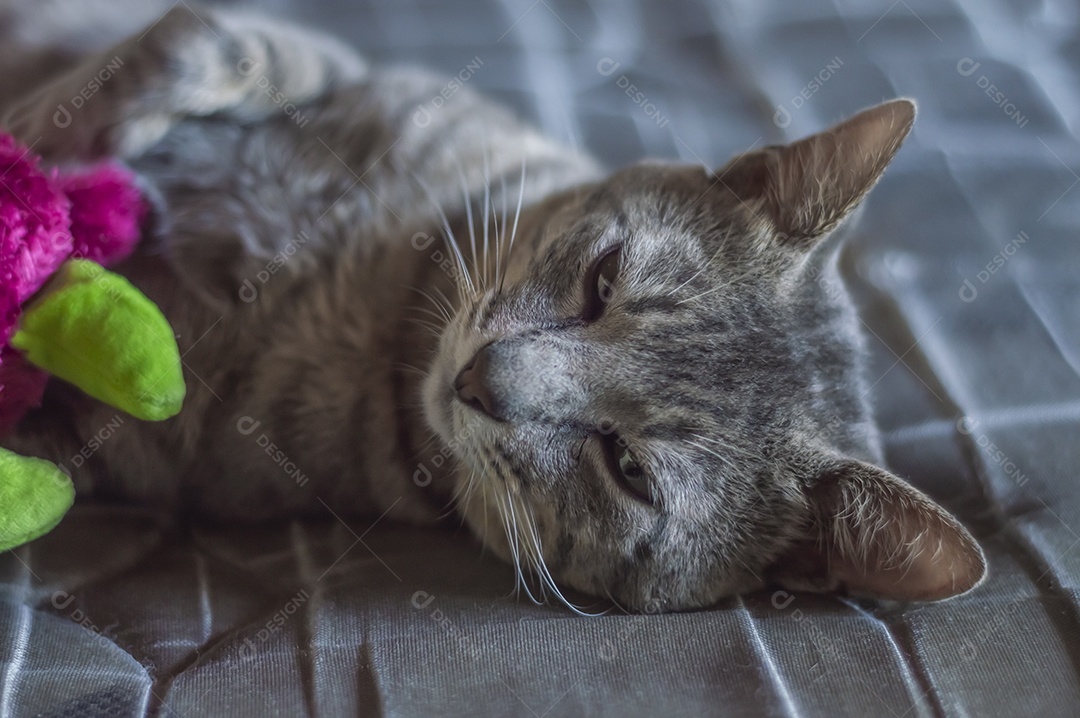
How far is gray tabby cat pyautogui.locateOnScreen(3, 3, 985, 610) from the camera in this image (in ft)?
3.87

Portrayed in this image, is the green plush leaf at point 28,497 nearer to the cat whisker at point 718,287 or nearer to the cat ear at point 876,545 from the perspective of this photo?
the cat whisker at point 718,287

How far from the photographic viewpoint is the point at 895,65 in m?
2.14

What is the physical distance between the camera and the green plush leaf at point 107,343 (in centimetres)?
98

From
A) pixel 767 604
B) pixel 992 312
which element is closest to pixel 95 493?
pixel 767 604

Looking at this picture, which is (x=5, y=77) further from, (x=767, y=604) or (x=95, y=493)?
(x=767, y=604)

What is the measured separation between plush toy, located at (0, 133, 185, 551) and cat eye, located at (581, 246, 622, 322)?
59cm

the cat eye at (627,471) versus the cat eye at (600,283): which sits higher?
the cat eye at (600,283)

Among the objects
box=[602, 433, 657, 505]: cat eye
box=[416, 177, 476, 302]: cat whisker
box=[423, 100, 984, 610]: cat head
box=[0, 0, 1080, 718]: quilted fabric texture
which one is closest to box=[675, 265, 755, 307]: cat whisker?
box=[423, 100, 984, 610]: cat head

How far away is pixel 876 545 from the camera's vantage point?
117 centimetres

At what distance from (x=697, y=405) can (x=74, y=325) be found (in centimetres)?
83

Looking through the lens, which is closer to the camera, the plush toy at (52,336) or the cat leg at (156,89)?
the plush toy at (52,336)

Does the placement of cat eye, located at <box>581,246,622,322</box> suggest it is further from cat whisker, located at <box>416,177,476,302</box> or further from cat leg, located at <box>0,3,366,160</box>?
cat leg, located at <box>0,3,366,160</box>

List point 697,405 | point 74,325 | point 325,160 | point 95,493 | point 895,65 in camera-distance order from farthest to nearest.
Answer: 1. point 895,65
2. point 325,160
3. point 95,493
4. point 697,405
5. point 74,325

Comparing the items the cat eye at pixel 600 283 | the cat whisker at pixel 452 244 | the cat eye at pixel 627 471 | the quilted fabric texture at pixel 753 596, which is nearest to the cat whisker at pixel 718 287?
the cat eye at pixel 600 283
